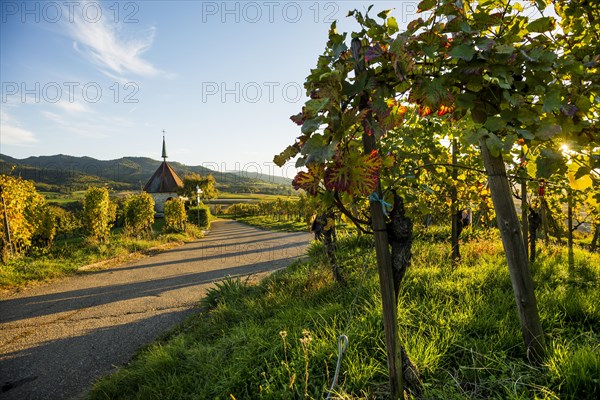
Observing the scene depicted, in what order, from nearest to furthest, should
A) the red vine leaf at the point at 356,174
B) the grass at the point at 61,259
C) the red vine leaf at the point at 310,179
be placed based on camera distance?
the red vine leaf at the point at 356,174 < the red vine leaf at the point at 310,179 < the grass at the point at 61,259

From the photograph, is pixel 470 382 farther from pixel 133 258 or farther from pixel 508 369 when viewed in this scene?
pixel 133 258

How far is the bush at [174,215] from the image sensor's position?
19156 mm

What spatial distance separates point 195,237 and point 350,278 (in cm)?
1582

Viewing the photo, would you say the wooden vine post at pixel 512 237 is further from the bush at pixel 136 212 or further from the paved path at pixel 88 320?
the bush at pixel 136 212

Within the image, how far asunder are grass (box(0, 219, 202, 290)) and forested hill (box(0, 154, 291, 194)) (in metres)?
34.2

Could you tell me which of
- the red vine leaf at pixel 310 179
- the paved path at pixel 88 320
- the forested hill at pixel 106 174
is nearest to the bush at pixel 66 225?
the paved path at pixel 88 320

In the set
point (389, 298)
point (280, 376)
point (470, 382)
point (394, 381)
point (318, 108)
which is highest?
point (318, 108)

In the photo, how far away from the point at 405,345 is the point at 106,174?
15210 cm

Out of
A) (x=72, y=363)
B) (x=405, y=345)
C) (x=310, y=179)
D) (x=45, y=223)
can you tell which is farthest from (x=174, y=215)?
(x=310, y=179)

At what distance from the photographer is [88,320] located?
5703 millimetres

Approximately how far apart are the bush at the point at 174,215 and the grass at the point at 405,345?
1565 centimetres

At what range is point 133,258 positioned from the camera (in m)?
11.6

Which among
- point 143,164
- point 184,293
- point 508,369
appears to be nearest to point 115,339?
point 184,293

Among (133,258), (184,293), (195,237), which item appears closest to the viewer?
(184,293)
